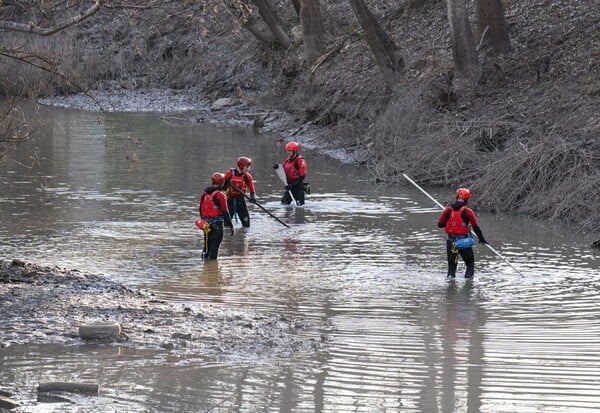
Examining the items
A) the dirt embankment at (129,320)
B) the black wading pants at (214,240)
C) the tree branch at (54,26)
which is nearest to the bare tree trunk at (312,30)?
the black wading pants at (214,240)

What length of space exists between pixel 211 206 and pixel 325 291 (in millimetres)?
2890

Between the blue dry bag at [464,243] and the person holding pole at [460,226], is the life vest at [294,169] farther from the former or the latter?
the blue dry bag at [464,243]

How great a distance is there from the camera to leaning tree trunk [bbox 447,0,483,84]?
27.5 meters

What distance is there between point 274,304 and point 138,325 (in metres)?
2.53

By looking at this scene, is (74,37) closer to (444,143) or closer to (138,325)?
(444,143)

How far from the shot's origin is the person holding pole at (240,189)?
20375 mm

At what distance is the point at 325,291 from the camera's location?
1510cm

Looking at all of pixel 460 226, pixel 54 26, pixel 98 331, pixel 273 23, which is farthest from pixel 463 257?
pixel 273 23

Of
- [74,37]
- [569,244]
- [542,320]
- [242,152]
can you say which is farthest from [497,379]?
[74,37]

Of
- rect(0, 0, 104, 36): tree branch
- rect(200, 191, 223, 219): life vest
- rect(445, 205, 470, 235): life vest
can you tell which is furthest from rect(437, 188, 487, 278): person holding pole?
rect(0, 0, 104, 36): tree branch

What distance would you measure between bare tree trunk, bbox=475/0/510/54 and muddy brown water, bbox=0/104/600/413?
5279 millimetres

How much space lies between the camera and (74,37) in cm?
4956

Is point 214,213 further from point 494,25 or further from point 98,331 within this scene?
point 494,25

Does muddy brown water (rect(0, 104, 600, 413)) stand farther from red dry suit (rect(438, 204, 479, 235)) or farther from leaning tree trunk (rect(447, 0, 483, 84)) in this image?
leaning tree trunk (rect(447, 0, 483, 84))
